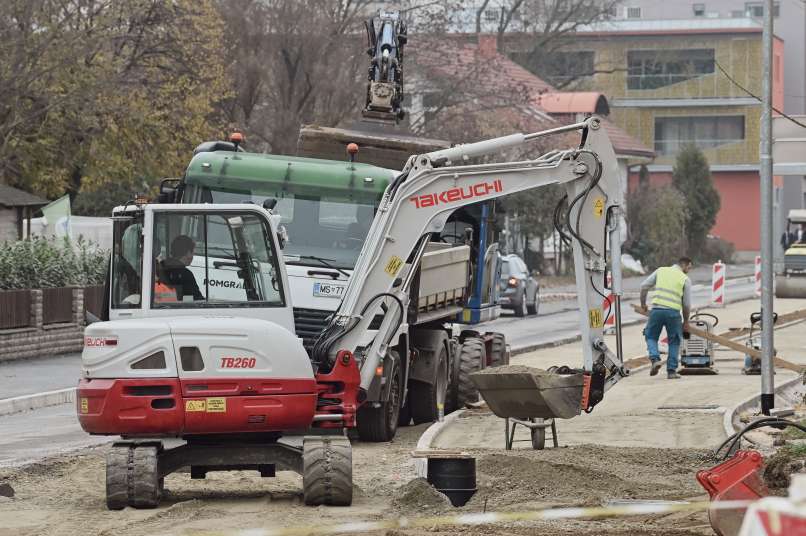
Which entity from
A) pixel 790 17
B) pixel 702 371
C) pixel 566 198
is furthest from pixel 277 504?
pixel 790 17

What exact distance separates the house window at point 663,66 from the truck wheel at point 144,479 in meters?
76.7

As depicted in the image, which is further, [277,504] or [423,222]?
[423,222]

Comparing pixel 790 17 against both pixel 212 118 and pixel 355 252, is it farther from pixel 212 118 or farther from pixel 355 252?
pixel 355 252

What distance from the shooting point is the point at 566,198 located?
16328 millimetres

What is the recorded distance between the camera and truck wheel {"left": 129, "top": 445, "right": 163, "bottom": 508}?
11.8 meters

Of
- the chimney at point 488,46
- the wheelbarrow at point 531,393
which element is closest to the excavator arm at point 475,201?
the wheelbarrow at point 531,393

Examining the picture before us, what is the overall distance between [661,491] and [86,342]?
4.57 metres

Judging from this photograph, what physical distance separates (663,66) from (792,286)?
132 ft

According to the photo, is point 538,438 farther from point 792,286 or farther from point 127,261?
point 792,286

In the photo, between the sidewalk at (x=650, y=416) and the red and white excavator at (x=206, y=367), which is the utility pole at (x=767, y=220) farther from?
the red and white excavator at (x=206, y=367)

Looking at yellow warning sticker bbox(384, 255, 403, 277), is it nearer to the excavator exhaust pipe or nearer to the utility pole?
the utility pole

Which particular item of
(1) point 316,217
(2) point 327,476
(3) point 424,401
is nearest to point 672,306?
(3) point 424,401

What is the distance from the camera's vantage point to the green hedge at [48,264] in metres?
28.6

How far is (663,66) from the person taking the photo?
A: 86.6 metres
